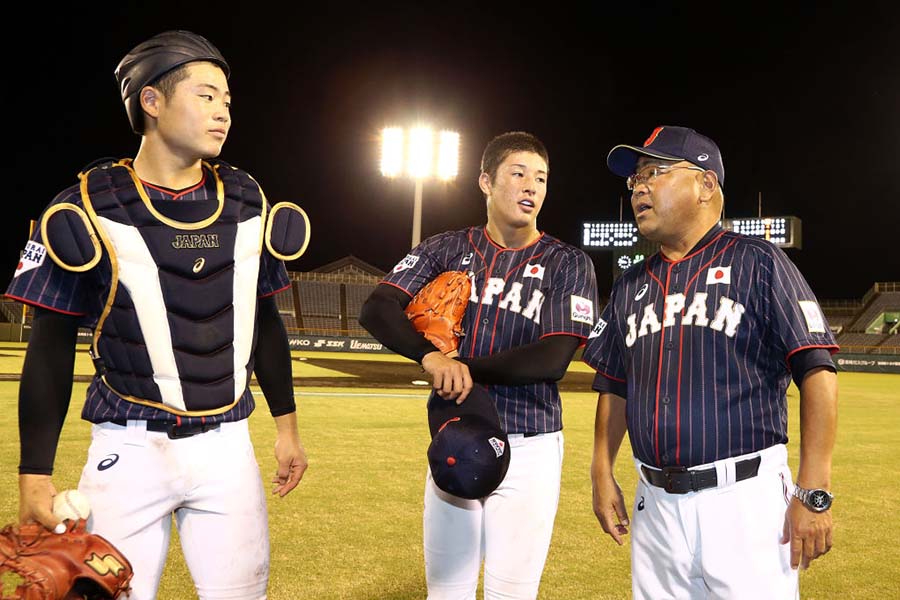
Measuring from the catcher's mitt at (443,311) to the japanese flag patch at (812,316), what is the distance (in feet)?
4.34

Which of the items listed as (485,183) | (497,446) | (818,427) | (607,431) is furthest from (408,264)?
(818,427)

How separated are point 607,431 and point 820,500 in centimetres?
96

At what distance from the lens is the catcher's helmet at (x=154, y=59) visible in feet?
7.99

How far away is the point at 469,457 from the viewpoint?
8.80 feet

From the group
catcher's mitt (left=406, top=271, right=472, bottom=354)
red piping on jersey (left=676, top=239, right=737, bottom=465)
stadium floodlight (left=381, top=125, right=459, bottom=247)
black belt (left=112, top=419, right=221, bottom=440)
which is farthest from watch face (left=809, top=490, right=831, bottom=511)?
stadium floodlight (left=381, top=125, right=459, bottom=247)

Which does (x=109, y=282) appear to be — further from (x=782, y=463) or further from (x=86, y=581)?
(x=782, y=463)

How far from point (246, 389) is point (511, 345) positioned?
117cm

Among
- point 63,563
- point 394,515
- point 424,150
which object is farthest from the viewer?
point 424,150

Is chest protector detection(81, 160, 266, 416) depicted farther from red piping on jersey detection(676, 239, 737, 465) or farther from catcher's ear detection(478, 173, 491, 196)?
red piping on jersey detection(676, 239, 737, 465)

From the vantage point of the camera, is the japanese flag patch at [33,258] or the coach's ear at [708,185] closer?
the japanese flag patch at [33,258]

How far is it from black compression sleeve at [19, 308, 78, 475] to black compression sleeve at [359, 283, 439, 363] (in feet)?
3.72

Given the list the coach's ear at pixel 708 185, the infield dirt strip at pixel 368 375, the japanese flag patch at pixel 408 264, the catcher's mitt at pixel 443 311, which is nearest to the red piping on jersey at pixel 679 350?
the coach's ear at pixel 708 185

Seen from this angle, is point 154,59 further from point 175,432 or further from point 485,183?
point 485,183

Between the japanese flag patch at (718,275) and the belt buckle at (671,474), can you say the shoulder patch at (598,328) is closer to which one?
the japanese flag patch at (718,275)
